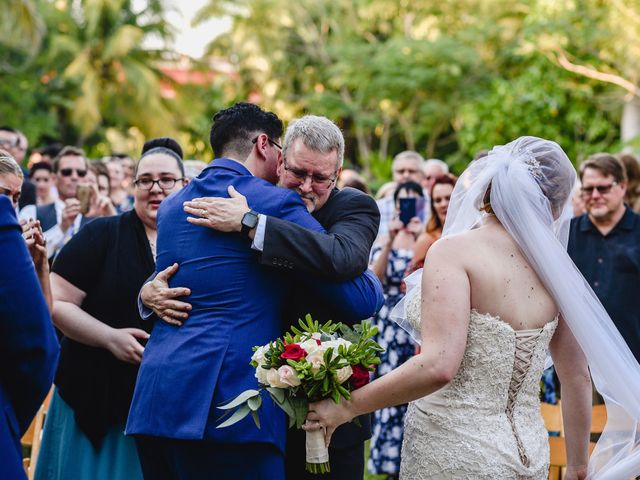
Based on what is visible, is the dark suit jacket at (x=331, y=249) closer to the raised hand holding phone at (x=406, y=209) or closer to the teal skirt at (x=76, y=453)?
the teal skirt at (x=76, y=453)

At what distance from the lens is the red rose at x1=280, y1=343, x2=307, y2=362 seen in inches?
118

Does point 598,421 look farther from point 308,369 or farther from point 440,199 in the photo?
point 308,369

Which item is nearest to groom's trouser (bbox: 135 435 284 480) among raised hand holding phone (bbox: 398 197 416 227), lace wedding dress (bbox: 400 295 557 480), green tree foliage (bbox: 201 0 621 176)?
lace wedding dress (bbox: 400 295 557 480)

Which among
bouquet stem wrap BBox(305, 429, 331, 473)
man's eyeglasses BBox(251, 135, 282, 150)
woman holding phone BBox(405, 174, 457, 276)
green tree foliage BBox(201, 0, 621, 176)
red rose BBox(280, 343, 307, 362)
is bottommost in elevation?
bouquet stem wrap BBox(305, 429, 331, 473)

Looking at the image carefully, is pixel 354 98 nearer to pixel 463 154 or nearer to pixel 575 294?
pixel 463 154

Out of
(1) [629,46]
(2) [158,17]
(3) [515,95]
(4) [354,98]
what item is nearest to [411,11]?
(4) [354,98]

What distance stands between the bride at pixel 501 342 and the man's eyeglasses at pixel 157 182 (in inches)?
66.2

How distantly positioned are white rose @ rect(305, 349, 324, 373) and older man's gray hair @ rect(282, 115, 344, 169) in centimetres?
81

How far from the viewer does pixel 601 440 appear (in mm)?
3656

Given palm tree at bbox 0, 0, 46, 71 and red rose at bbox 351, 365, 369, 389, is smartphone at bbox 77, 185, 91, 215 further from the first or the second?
palm tree at bbox 0, 0, 46, 71

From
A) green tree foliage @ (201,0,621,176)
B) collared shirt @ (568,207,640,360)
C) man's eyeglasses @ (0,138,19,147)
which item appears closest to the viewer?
collared shirt @ (568,207,640,360)

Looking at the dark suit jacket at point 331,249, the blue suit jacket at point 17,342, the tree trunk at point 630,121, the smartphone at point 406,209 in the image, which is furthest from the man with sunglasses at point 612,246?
the tree trunk at point 630,121

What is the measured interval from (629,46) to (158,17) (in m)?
21.5

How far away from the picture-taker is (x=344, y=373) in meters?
3.07
